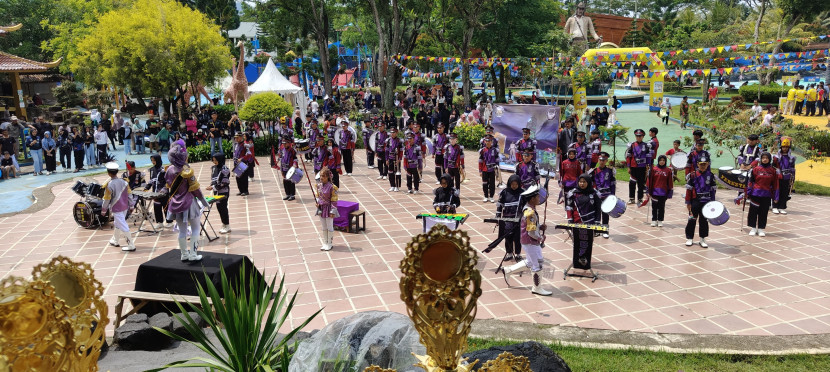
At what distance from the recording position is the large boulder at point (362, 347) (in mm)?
4883

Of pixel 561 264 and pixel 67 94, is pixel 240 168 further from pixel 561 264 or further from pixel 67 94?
pixel 67 94

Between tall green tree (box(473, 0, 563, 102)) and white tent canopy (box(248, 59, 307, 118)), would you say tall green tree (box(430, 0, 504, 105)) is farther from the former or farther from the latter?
white tent canopy (box(248, 59, 307, 118))

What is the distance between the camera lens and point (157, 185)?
1157 centimetres

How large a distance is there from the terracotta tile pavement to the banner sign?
310 centimetres

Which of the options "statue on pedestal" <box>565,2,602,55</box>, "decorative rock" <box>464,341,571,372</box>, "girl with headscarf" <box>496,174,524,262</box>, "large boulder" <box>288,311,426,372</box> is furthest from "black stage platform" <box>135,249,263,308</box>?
"statue on pedestal" <box>565,2,602,55</box>

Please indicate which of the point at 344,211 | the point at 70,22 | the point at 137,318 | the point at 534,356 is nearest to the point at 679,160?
the point at 344,211

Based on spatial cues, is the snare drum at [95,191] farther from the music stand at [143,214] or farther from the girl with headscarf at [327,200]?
the girl with headscarf at [327,200]

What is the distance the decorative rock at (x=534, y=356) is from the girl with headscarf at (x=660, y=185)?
22.4ft

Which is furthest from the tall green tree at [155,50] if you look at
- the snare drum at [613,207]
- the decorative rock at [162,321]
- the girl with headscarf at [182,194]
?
the snare drum at [613,207]

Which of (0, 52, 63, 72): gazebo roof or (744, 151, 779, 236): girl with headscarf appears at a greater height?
(0, 52, 63, 72): gazebo roof

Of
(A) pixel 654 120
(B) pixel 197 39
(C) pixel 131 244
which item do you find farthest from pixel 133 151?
(A) pixel 654 120

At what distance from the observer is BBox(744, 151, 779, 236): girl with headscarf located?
10.5m

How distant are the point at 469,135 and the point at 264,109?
7205mm

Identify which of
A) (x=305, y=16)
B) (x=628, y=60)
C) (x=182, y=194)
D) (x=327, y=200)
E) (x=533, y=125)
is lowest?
(x=327, y=200)
